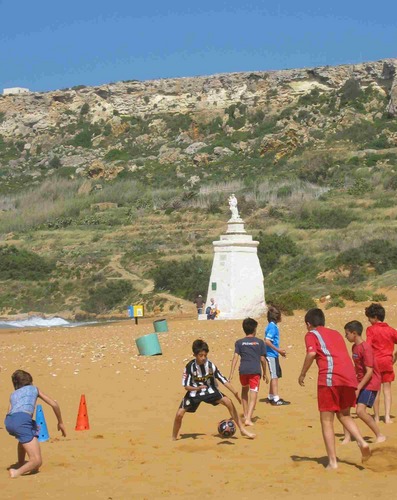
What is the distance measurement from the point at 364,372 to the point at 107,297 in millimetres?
31196

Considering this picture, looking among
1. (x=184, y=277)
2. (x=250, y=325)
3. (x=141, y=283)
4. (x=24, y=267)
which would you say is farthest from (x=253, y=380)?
(x=24, y=267)

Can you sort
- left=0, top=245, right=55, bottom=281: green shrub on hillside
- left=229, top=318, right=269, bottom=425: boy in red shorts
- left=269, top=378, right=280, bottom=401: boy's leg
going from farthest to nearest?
1. left=0, top=245, right=55, bottom=281: green shrub on hillside
2. left=269, top=378, right=280, bottom=401: boy's leg
3. left=229, top=318, right=269, bottom=425: boy in red shorts

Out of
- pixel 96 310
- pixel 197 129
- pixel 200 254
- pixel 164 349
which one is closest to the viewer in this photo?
pixel 164 349

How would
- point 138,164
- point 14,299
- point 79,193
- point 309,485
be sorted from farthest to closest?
point 138,164, point 79,193, point 14,299, point 309,485

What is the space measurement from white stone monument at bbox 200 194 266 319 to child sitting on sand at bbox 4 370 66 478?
15.2 metres

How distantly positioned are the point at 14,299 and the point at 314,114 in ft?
148

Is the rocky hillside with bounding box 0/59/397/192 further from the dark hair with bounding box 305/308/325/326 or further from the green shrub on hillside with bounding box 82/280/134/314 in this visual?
the dark hair with bounding box 305/308/325/326

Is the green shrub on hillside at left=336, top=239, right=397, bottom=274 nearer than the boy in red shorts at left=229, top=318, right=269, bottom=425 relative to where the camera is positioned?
No

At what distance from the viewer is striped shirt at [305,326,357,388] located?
7680 millimetres

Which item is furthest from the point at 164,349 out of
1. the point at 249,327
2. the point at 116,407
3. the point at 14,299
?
the point at 14,299

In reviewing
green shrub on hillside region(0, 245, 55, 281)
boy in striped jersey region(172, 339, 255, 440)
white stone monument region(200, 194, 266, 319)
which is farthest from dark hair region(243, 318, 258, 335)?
green shrub on hillside region(0, 245, 55, 281)

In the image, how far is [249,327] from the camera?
1013 cm

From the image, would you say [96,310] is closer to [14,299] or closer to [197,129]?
[14,299]

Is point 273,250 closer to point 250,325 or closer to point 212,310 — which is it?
point 212,310
